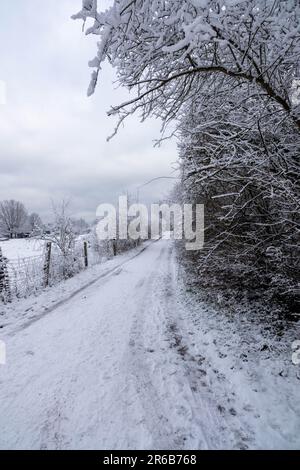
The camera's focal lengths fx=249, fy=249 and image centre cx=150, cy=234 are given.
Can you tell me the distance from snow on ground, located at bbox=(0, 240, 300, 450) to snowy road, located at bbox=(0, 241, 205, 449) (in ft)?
0.04

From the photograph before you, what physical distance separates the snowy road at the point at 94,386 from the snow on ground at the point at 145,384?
0.01m

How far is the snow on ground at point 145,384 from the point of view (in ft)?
8.53

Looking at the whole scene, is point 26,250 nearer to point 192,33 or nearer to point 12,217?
point 192,33

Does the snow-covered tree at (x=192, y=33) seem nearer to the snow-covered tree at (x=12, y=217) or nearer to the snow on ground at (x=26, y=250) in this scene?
the snow on ground at (x=26, y=250)

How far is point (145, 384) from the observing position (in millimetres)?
3477

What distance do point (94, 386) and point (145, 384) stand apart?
703 millimetres

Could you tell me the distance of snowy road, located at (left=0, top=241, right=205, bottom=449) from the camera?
8.54 feet

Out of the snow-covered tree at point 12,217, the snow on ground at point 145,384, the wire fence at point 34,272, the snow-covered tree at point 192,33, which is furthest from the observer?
the snow-covered tree at point 12,217

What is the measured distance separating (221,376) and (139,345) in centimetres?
163

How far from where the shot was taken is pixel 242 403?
3.08 m

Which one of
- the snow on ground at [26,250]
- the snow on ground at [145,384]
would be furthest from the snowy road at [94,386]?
the snow on ground at [26,250]

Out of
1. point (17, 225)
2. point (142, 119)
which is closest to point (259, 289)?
point (142, 119)

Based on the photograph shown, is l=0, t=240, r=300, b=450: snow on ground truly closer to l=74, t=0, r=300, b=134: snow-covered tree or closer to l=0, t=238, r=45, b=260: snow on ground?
l=74, t=0, r=300, b=134: snow-covered tree

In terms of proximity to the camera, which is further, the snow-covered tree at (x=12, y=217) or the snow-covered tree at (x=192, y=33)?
the snow-covered tree at (x=12, y=217)
